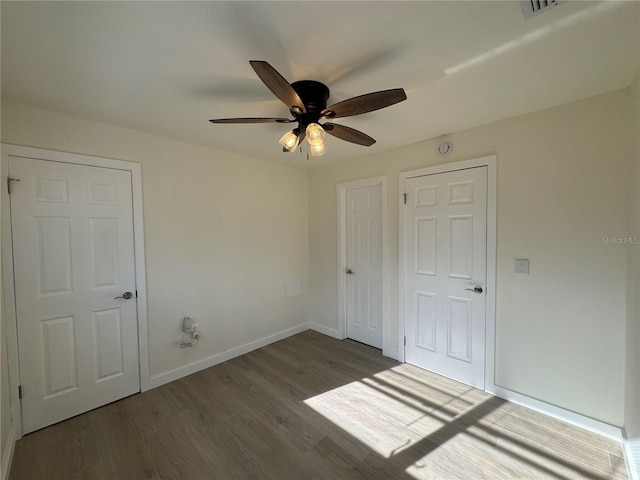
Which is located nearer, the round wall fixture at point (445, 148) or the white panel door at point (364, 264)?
the round wall fixture at point (445, 148)

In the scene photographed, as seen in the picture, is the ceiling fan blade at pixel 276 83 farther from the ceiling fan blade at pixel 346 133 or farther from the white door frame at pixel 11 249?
the white door frame at pixel 11 249

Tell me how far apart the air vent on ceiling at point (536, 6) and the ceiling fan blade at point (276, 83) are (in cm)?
102

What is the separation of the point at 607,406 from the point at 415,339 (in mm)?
1419

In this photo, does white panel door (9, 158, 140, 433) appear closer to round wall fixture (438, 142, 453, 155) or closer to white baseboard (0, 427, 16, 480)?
white baseboard (0, 427, 16, 480)

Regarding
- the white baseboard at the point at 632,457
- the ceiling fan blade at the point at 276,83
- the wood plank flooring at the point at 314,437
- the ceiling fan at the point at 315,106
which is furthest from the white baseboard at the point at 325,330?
the ceiling fan blade at the point at 276,83

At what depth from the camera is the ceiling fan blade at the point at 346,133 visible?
5.63 ft

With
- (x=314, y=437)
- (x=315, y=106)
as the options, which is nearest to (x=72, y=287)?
(x=314, y=437)

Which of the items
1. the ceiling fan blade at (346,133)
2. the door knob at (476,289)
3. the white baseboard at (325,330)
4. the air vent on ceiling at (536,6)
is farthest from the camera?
the white baseboard at (325,330)

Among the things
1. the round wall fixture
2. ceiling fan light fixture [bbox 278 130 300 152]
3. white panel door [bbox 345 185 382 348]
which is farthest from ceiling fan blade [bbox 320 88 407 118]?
white panel door [bbox 345 185 382 348]

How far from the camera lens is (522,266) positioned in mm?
2189

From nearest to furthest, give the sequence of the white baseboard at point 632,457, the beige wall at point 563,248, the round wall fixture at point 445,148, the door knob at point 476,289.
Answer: the white baseboard at point 632,457, the beige wall at point 563,248, the door knob at point 476,289, the round wall fixture at point 445,148

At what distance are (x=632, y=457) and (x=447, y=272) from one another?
60.8 inches

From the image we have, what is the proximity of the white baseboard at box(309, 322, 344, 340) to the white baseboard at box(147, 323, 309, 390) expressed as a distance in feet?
0.62

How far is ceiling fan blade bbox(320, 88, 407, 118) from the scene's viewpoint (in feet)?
4.35
